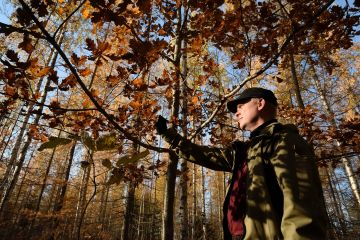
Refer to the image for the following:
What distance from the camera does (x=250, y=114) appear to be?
2043 mm

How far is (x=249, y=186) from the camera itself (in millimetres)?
1584

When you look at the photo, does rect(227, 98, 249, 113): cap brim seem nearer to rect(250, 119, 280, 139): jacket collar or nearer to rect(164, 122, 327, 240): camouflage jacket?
rect(250, 119, 280, 139): jacket collar

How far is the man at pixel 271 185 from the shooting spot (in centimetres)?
133

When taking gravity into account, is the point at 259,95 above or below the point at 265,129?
above

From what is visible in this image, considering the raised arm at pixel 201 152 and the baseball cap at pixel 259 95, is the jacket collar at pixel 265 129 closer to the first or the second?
the baseball cap at pixel 259 95

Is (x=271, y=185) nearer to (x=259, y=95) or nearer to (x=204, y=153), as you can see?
(x=259, y=95)

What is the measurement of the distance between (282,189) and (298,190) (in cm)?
8

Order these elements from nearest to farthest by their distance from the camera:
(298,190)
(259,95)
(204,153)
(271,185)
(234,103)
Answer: (298,190), (271,185), (259,95), (234,103), (204,153)

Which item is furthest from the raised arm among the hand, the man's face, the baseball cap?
the baseball cap

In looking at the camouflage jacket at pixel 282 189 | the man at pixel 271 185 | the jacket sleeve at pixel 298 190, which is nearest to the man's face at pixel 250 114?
the man at pixel 271 185

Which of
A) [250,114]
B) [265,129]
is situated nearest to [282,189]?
[265,129]

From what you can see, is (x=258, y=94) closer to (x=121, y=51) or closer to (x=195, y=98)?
(x=121, y=51)

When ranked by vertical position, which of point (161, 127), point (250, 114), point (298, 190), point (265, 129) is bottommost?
point (298, 190)

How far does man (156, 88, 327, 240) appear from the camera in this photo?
133cm
